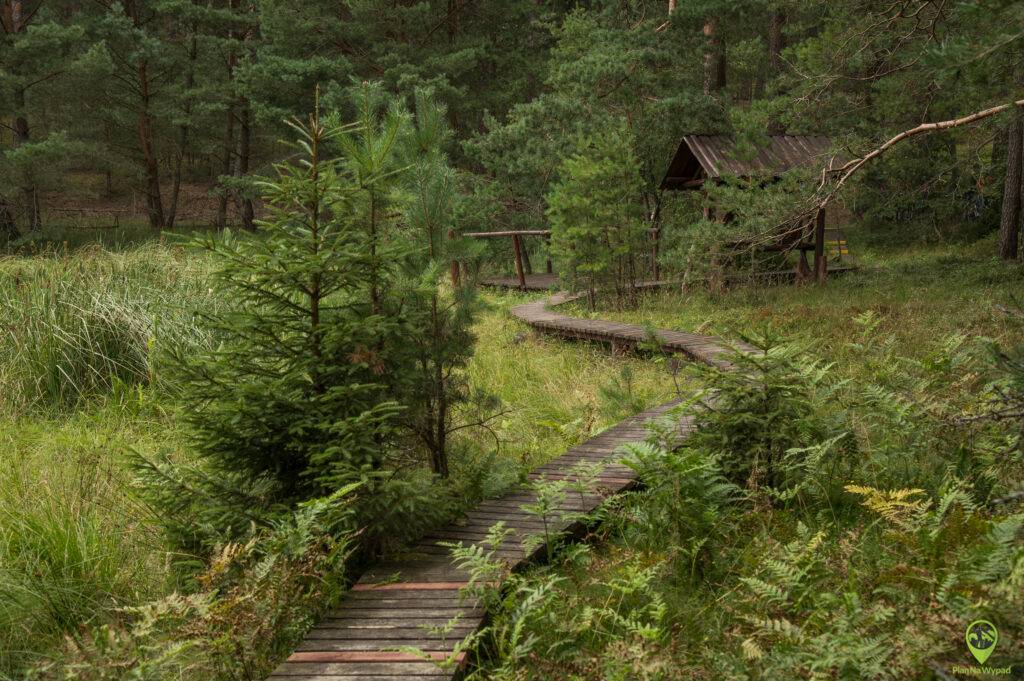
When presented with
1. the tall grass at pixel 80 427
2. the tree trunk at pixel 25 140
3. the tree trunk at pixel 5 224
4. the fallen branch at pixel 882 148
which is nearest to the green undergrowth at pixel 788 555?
the tall grass at pixel 80 427

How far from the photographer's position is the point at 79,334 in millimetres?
7910

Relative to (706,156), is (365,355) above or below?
below

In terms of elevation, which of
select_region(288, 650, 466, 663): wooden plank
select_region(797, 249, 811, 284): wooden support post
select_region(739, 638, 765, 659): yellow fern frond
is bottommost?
select_region(288, 650, 466, 663): wooden plank

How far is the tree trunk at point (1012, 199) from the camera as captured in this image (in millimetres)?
16531

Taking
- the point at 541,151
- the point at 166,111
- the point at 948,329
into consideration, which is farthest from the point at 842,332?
the point at 166,111

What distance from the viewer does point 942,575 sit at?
3242 mm

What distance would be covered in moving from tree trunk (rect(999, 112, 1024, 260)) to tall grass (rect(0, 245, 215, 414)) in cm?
1625

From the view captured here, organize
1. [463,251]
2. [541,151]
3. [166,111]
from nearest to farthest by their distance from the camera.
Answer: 1. [463,251]
2. [541,151]
3. [166,111]

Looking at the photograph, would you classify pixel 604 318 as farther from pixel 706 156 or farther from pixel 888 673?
pixel 888 673

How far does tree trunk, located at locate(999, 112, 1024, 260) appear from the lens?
54.2 ft

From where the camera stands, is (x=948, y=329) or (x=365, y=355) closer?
(x=365, y=355)

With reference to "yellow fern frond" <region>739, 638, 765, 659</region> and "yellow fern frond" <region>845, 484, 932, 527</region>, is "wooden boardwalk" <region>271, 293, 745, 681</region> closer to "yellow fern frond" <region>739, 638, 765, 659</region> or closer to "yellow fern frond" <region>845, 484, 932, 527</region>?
"yellow fern frond" <region>739, 638, 765, 659</region>

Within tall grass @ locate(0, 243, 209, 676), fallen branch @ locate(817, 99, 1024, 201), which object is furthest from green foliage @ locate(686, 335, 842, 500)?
fallen branch @ locate(817, 99, 1024, 201)

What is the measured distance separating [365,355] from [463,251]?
125 cm
